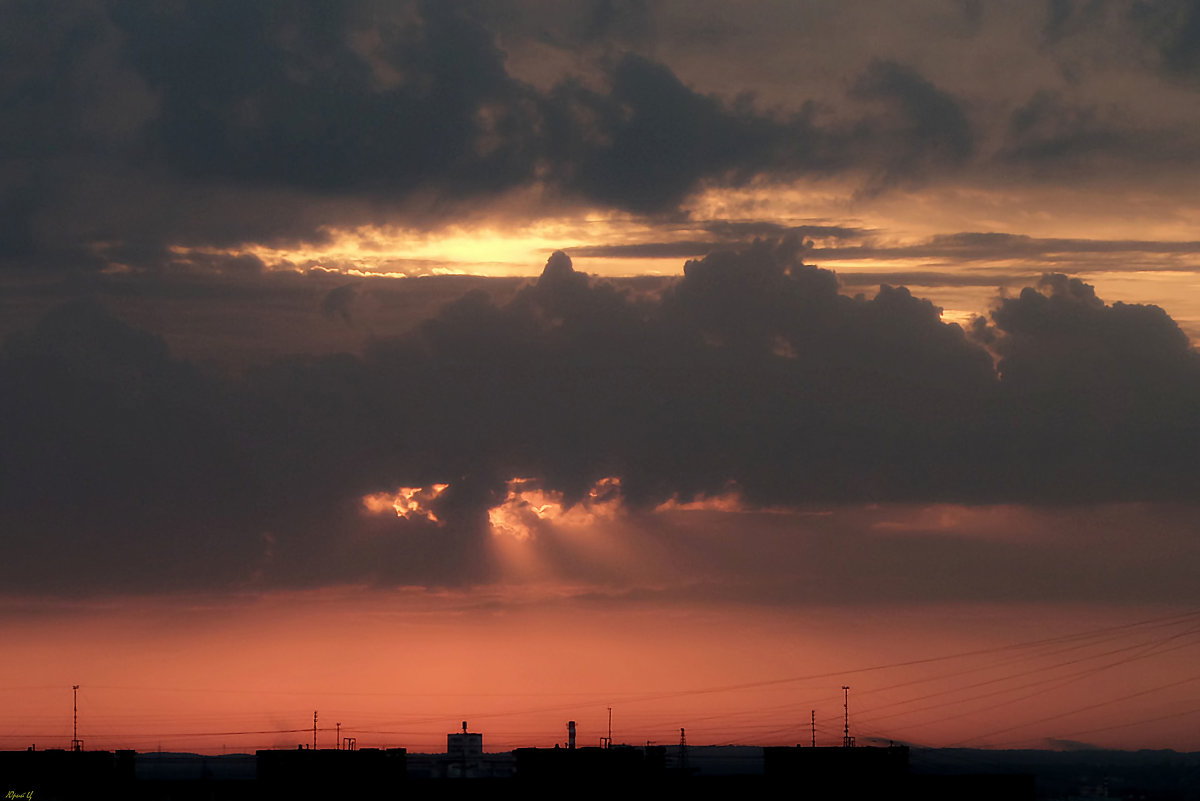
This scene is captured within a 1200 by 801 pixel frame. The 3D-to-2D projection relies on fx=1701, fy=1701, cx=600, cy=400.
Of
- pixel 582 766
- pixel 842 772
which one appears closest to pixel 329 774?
pixel 582 766

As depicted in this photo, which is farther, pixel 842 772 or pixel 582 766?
pixel 582 766

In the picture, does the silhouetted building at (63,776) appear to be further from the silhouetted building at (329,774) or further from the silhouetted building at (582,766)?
the silhouetted building at (582,766)

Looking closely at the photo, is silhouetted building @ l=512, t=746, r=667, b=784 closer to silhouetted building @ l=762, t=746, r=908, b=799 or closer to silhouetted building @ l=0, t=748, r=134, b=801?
silhouetted building @ l=762, t=746, r=908, b=799

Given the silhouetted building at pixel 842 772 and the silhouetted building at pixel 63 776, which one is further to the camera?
the silhouetted building at pixel 63 776

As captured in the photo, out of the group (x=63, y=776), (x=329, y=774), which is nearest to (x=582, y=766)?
(x=329, y=774)

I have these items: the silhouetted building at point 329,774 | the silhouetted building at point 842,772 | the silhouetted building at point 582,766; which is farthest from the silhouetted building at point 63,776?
the silhouetted building at point 842,772

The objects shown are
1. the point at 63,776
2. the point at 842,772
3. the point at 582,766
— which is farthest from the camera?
the point at 63,776

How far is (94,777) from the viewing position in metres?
190

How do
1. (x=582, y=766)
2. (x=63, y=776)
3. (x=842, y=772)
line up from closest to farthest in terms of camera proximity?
(x=842, y=772)
(x=582, y=766)
(x=63, y=776)

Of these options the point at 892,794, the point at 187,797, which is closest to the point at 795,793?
the point at 892,794

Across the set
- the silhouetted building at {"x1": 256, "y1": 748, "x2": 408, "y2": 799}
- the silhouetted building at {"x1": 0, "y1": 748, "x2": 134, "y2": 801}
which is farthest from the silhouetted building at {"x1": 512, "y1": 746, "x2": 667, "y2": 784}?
the silhouetted building at {"x1": 0, "y1": 748, "x2": 134, "y2": 801}

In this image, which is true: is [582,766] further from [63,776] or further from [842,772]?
[63,776]

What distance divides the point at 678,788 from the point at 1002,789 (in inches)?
1271

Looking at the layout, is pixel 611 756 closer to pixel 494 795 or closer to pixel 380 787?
pixel 494 795
